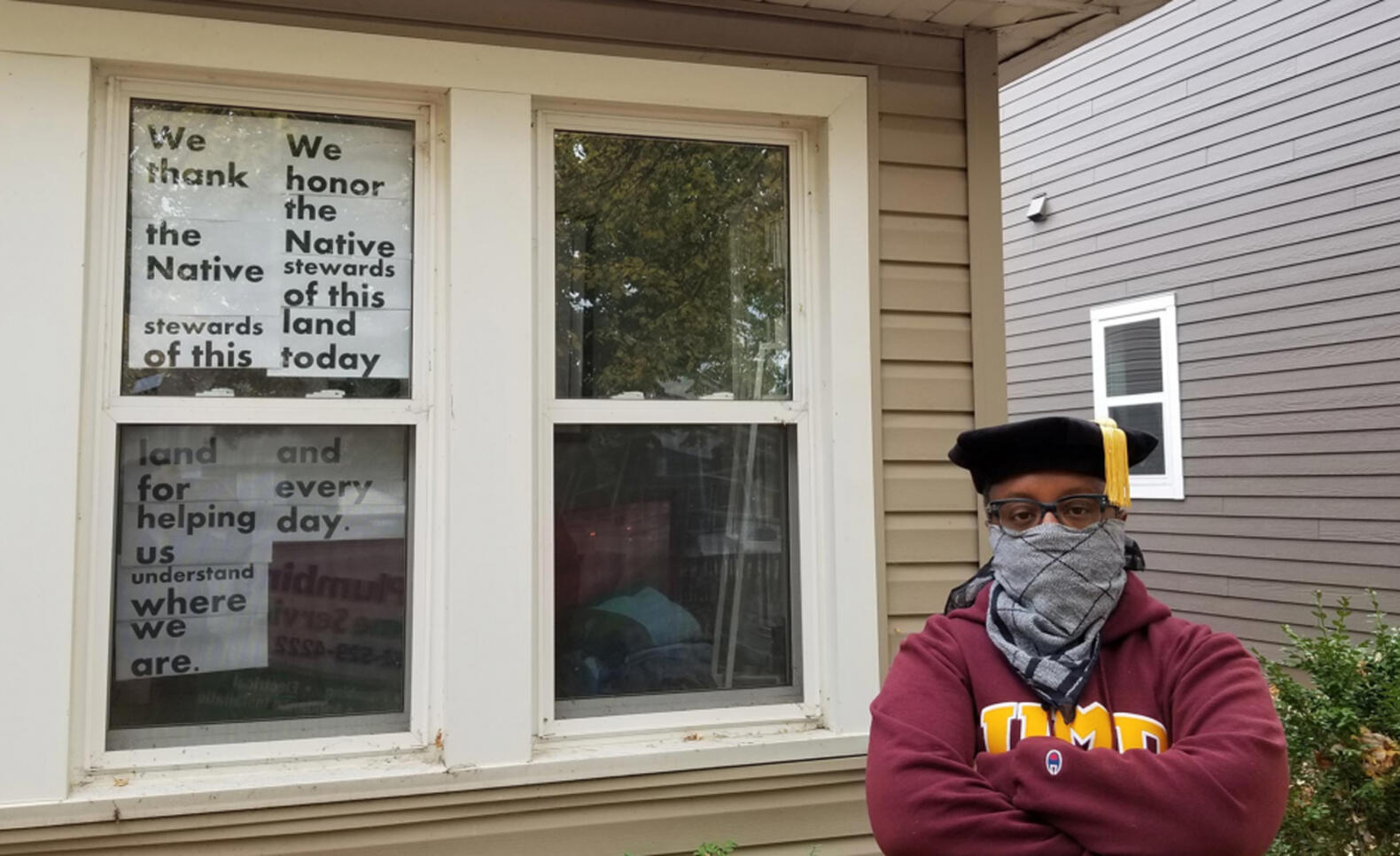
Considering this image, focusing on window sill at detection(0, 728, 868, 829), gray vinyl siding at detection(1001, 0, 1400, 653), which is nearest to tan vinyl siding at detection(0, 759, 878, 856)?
window sill at detection(0, 728, 868, 829)

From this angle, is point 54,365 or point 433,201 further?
point 433,201

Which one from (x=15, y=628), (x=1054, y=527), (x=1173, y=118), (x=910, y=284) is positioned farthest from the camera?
(x=1173, y=118)

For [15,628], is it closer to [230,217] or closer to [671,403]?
[230,217]

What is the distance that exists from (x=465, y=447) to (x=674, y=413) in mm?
590

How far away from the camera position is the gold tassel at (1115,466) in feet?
5.05

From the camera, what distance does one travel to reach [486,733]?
8.27 feet

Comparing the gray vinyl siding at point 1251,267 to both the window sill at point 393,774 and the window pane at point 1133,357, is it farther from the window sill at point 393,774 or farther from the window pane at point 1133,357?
the window sill at point 393,774

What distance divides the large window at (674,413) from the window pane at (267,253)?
0.45 metres

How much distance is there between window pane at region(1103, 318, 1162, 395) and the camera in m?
6.73

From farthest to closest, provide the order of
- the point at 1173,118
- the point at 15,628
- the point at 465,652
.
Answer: the point at 1173,118 → the point at 465,652 → the point at 15,628

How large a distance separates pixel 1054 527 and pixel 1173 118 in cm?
611

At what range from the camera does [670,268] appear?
2855mm

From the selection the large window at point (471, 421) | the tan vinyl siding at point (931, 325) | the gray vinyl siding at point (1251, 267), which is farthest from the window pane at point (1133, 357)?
the large window at point (471, 421)

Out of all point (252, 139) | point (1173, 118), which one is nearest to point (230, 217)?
point (252, 139)
